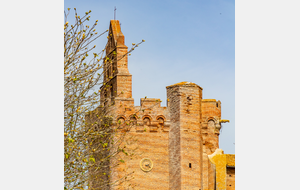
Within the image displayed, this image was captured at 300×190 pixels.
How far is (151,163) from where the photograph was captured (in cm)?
2225

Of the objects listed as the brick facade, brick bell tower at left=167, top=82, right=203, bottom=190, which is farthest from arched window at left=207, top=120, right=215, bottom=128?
brick bell tower at left=167, top=82, right=203, bottom=190

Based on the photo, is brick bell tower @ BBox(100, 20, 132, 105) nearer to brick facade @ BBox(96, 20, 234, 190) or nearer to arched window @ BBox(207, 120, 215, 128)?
brick facade @ BBox(96, 20, 234, 190)

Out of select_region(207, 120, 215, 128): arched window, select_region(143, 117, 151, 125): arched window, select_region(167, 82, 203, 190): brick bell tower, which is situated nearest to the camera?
select_region(167, 82, 203, 190): brick bell tower

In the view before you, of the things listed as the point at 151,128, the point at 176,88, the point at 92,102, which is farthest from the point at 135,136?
the point at 92,102

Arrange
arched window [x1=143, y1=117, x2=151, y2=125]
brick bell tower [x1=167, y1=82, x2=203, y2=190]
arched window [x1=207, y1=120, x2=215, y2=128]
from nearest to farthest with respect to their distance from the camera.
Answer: brick bell tower [x1=167, y1=82, x2=203, y2=190]
arched window [x1=143, y1=117, x2=151, y2=125]
arched window [x1=207, y1=120, x2=215, y2=128]

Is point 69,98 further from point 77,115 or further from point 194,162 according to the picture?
point 194,162

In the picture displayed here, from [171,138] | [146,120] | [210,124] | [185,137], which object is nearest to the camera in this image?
[185,137]

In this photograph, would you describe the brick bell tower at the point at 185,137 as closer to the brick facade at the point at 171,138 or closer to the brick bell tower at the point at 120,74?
the brick facade at the point at 171,138

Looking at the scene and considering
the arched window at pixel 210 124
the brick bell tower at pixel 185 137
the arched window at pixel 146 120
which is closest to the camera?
the brick bell tower at pixel 185 137

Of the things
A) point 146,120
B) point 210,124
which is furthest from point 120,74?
point 210,124

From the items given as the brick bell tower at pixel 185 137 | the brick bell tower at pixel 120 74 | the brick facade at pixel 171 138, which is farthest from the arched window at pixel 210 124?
the brick bell tower at pixel 120 74

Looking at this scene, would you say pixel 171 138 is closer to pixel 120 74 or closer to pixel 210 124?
pixel 210 124

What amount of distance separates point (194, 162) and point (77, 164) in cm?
855

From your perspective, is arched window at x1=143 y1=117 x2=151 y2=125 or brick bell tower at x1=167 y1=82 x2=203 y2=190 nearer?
brick bell tower at x1=167 y1=82 x2=203 y2=190
